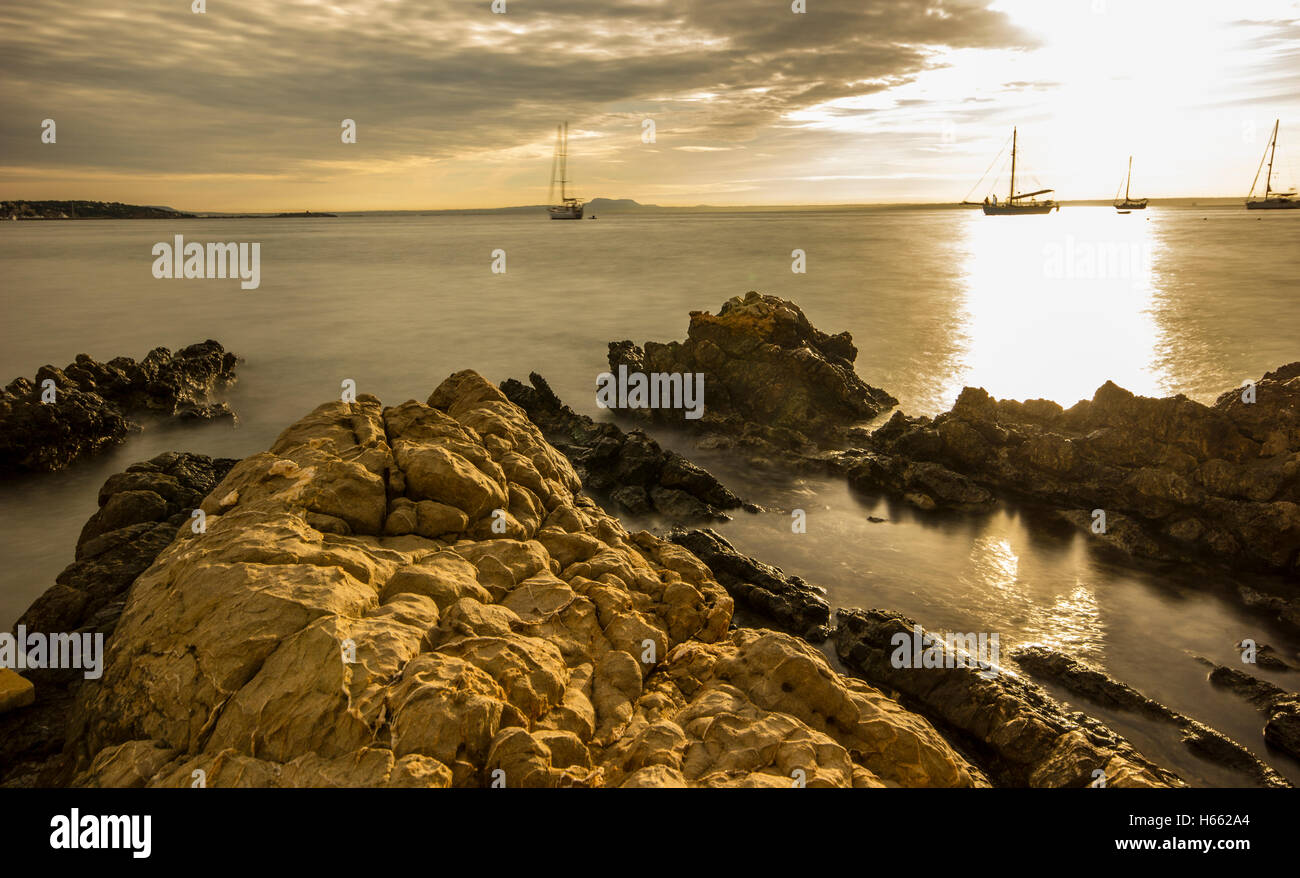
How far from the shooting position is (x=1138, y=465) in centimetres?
1554

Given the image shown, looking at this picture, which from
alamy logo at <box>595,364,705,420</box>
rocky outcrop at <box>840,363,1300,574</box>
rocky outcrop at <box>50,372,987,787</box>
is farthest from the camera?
alamy logo at <box>595,364,705,420</box>

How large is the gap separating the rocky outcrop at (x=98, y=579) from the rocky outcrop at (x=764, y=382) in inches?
545

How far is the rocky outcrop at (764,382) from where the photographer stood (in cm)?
2091

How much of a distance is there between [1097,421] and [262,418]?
2556 cm

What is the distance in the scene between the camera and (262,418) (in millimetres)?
23188

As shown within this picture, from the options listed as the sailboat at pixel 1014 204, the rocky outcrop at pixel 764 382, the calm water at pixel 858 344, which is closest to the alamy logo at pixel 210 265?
the calm water at pixel 858 344

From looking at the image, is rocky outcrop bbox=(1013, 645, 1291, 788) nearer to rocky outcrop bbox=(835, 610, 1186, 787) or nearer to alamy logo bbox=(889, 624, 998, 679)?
alamy logo bbox=(889, 624, 998, 679)

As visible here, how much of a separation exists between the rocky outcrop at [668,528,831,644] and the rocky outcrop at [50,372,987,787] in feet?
9.26

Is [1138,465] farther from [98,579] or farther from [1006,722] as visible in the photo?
[98,579]

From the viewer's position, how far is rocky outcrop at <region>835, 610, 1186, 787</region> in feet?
24.8

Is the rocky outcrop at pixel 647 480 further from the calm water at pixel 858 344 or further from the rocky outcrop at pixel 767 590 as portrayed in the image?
the rocky outcrop at pixel 767 590

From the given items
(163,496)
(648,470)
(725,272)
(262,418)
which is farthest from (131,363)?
(725,272)
